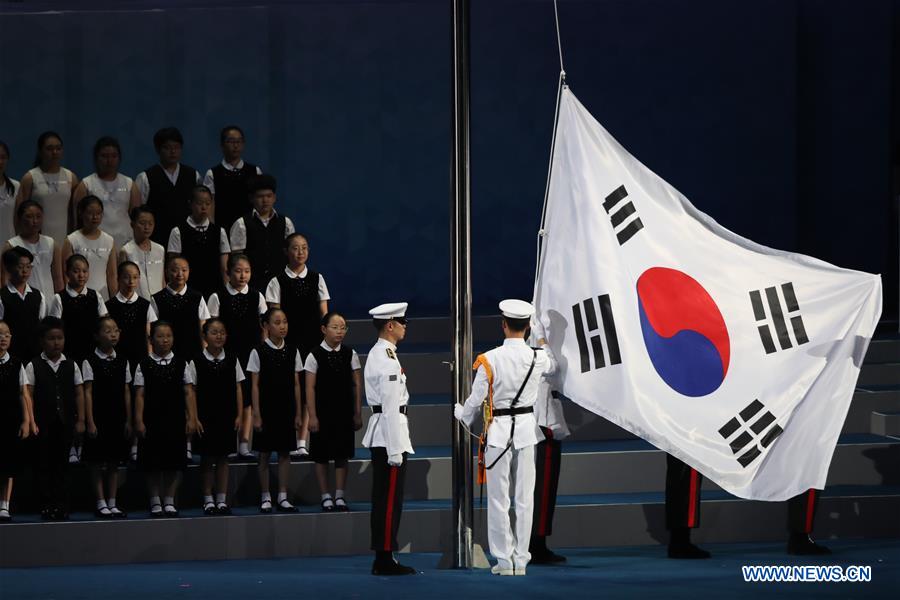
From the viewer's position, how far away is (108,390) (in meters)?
9.02

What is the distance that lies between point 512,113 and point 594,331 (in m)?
5.72

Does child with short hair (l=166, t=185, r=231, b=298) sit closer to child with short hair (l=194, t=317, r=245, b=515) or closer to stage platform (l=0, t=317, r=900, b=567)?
child with short hair (l=194, t=317, r=245, b=515)

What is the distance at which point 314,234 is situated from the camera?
44.3 feet

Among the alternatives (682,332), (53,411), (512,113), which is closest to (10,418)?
(53,411)

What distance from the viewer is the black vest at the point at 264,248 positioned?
9867 millimetres

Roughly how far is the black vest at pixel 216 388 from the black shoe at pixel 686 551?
2794 millimetres

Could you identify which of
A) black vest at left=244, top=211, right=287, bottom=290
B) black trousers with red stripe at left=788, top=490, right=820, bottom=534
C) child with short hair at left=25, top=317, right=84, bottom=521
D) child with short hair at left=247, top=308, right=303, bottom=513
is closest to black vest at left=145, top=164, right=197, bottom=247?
black vest at left=244, top=211, right=287, bottom=290

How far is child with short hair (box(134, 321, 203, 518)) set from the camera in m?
8.95

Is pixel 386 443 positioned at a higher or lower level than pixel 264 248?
lower

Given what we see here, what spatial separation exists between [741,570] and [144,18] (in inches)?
305

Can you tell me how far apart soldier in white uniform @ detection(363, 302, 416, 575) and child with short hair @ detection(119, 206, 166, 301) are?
1898 millimetres

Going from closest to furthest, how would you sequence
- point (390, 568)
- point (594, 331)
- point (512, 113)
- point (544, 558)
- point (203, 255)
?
point (594, 331)
point (390, 568)
point (544, 558)
point (203, 255)
point (512, 113)

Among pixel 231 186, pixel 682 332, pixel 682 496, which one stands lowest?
pixel 682 496

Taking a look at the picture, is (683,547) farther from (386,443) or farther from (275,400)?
(275,400)
